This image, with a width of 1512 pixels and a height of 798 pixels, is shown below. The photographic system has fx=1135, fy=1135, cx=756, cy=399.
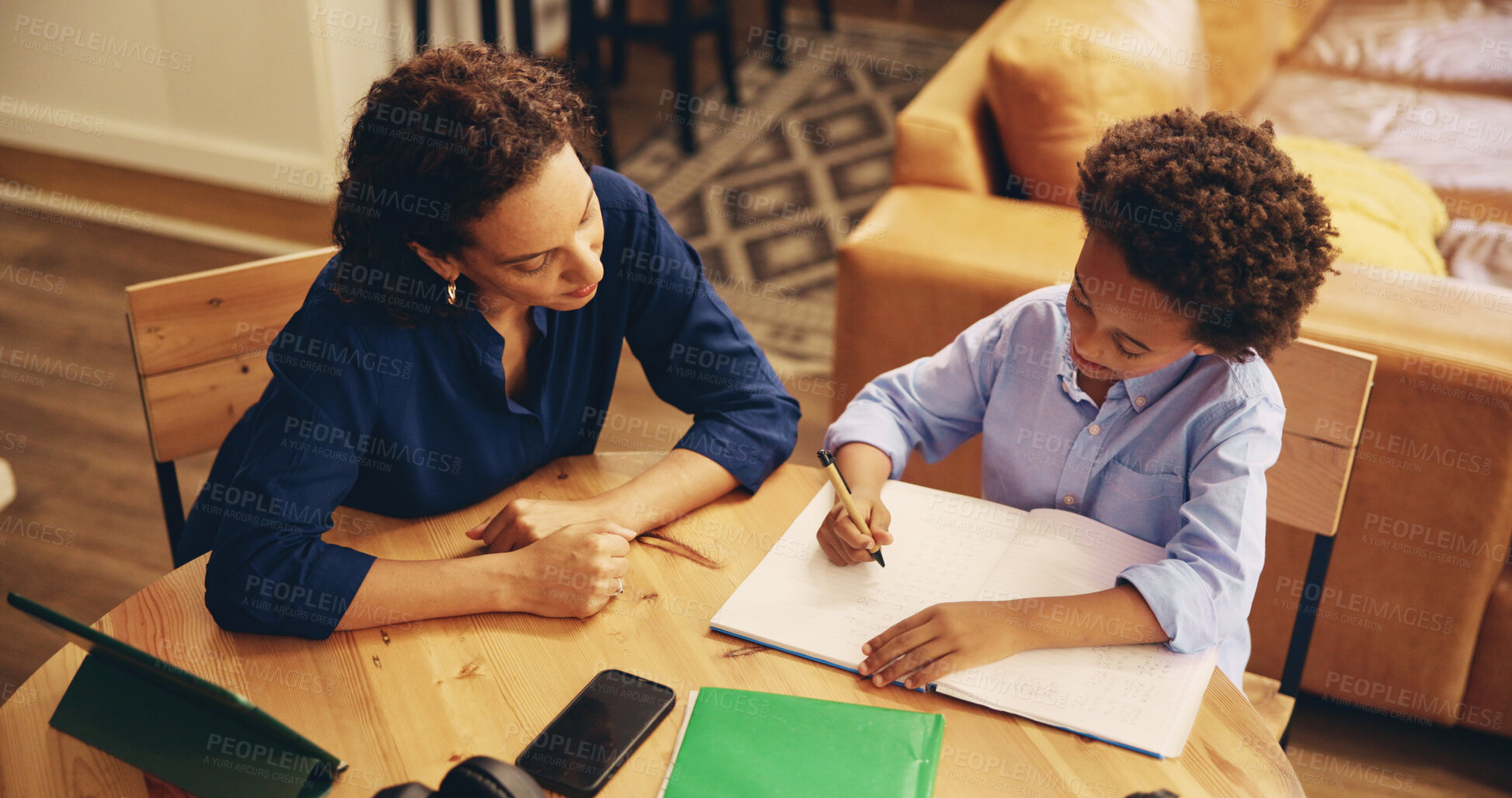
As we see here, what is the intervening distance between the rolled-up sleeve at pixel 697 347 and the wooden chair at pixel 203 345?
0.45 metres

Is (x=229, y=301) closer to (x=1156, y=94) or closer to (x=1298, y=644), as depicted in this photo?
(x=1298, y=644)

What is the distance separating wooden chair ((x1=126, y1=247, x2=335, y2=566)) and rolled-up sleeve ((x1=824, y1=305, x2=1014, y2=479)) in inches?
29.4

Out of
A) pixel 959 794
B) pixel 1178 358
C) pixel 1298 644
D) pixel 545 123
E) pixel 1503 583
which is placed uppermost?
pixel 545 123

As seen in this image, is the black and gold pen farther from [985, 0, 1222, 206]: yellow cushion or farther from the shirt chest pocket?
[985, 0, 1222, 206]: yellow cushion

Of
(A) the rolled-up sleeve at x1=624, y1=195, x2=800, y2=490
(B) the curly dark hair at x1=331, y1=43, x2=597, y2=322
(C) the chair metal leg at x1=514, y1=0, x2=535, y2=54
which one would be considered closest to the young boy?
(A) the rolled-up sleeve at x1=624, y1=195, x2=800, y2=490

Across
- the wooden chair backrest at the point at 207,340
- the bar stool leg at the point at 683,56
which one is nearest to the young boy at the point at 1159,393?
the wooden chair backrest at the point at 207,340

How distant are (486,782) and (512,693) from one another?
0.29m

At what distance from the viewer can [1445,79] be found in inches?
120

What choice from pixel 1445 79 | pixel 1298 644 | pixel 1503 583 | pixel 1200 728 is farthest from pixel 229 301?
pixel 1445 79

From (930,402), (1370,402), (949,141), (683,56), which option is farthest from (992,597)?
(683,56)

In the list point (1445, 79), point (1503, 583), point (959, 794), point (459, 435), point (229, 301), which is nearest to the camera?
point (959, 794)

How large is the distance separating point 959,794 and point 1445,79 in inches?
115

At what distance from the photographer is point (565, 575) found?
1.15 metres

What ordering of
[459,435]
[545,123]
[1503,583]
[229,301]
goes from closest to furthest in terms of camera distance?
[545,123]
[459,435]
[229,301]
[1503,583]
